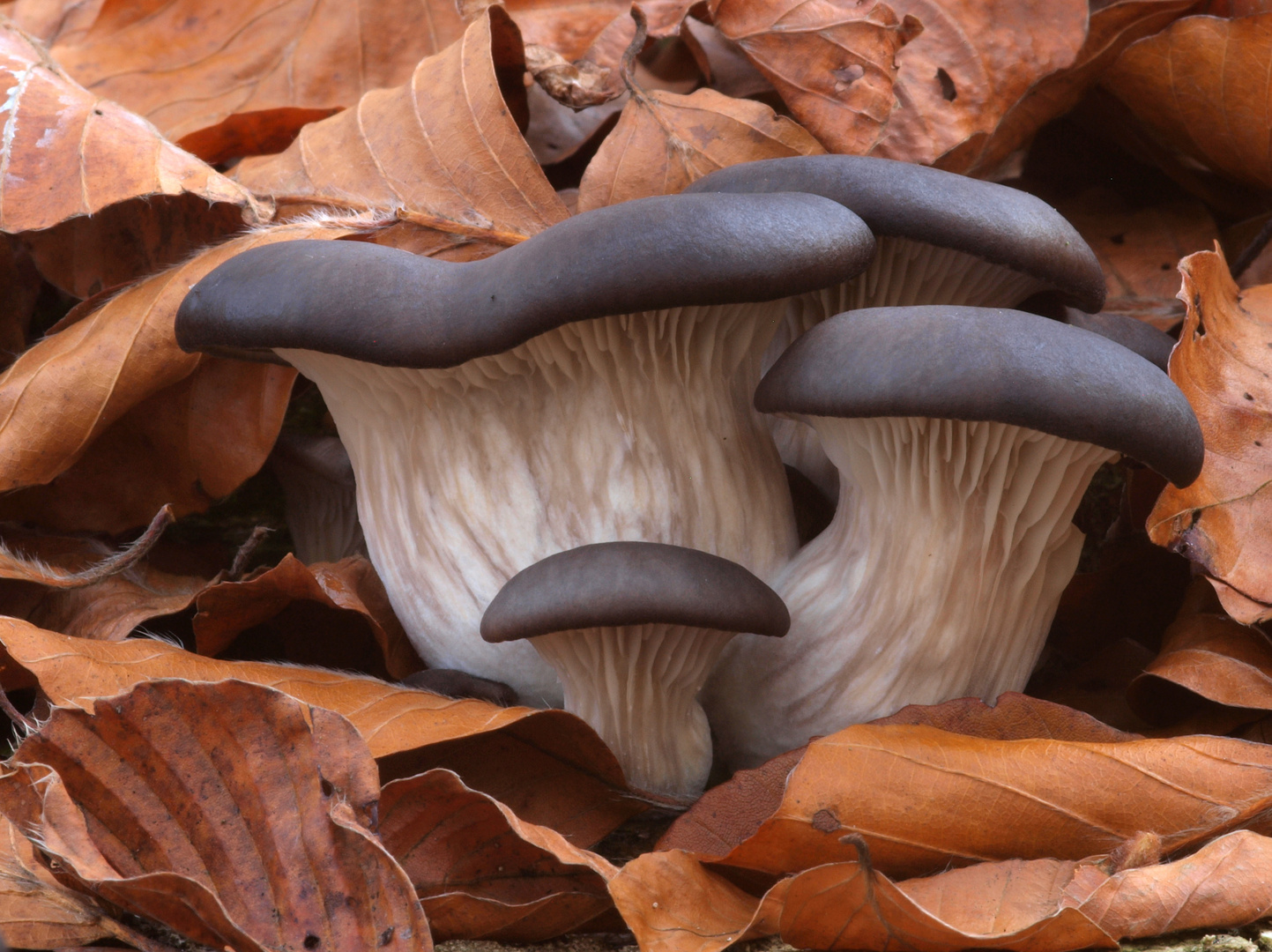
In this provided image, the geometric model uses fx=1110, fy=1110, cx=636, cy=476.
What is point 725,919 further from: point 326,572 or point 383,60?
point 383,60

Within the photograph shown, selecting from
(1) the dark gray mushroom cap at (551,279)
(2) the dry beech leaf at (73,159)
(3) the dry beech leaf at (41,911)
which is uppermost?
(2) the dry beech leaf at (73,159)

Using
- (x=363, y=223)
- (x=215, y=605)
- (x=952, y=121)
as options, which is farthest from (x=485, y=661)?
(x=952, y=121)

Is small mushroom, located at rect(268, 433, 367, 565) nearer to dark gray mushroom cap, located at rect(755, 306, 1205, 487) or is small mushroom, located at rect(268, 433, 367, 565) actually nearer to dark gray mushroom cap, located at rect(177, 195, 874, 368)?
dark gray mushroom cap, located at rect(177, 195, 874, 368)

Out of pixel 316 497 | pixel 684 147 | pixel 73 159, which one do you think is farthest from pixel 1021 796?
pixel 73 159

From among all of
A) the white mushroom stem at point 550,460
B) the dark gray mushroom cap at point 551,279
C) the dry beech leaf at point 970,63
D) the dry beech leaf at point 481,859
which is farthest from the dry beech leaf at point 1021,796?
the dry beech leaf at point 970,63

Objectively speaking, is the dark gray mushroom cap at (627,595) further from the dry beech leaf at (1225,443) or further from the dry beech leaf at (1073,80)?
the dry beech leaf at (1073,80)

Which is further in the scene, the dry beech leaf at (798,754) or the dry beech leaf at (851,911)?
the dry beech leaf at (798,754)

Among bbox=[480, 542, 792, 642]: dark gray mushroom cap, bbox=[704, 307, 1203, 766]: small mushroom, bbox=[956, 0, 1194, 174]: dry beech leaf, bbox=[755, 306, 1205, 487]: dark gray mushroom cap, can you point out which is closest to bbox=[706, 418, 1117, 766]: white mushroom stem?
bbox=[704, 307, 1203, 766]: small mushroom
